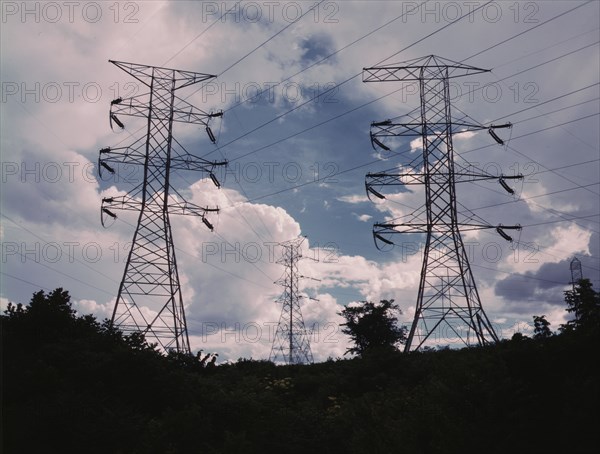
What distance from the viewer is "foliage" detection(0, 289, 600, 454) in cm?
1107

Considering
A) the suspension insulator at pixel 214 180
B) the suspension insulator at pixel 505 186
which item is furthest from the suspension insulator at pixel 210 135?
the suspension insulator at pixel 505 186

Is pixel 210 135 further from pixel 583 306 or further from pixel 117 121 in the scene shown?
→ pixel 583 306

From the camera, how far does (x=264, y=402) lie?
19.8 metres

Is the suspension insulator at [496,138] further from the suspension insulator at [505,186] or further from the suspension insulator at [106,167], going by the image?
the suspension insulator at [106,167]

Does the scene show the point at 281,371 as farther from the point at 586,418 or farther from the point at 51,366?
the point at 586,418

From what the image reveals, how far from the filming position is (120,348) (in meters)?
20.2

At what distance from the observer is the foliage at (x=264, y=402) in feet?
36.3

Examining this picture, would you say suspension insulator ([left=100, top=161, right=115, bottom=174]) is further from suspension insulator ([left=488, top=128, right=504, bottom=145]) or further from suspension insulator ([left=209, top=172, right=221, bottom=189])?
suspension insulator ([left=488, top=128, right=504, bottom=145])

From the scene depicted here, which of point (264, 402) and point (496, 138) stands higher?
point (496, 138)

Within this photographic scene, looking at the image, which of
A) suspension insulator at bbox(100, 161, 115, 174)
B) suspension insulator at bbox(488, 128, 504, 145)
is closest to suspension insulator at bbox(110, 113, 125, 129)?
suspension insulator at bbox(100, 161, 115, 174)

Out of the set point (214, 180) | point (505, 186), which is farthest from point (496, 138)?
point (214, 180)

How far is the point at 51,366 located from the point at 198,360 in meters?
7.67

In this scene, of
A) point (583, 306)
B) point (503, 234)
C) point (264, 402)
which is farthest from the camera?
point (503, 234)

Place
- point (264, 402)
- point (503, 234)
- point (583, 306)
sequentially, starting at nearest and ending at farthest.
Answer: point (583, 306) < point (264, 402) < point (503, 234)
